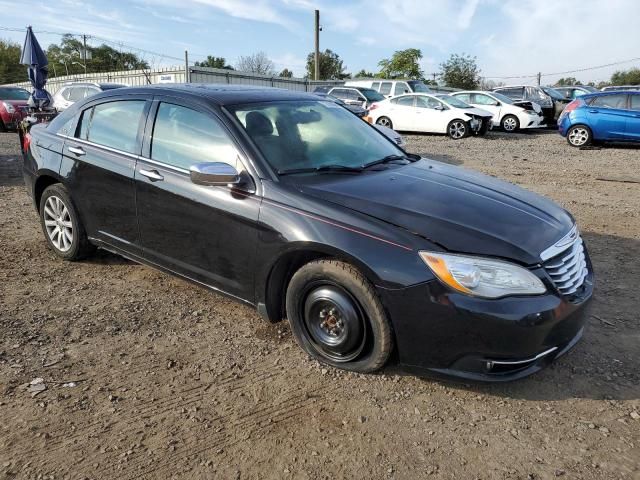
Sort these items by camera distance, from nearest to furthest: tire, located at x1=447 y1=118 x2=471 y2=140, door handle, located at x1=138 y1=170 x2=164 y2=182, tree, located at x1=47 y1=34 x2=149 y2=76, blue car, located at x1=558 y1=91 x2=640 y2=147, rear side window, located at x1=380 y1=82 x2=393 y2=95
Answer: door handle, located at x1=138 y1=170 x2=164 y2=182 → blue car, located at x1=558 y1=91 x2=640 y2=147 → tire, located at x1=447 y1=118 x2=471 y2=140 → rear side window, located at x1=380 y1=82 x2=393 y2=95 → tree, located at x1=47 y1=34 x2=149 y2=76

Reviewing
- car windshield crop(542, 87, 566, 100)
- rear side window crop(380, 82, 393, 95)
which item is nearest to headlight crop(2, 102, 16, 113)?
rear side window crop(380, 82, 393, 95)

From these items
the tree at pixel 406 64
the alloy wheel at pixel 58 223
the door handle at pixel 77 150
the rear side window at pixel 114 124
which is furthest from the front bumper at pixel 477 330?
the tree at pixel 406 64

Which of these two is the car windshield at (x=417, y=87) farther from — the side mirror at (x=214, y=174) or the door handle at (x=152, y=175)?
the side mirror at (x=214, y=174)

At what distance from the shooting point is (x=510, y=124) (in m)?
17.9

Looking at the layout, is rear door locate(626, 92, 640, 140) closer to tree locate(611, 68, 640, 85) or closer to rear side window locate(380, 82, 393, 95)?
rear side window locate(380, 82, 393, 95)

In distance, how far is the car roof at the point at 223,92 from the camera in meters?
3.60

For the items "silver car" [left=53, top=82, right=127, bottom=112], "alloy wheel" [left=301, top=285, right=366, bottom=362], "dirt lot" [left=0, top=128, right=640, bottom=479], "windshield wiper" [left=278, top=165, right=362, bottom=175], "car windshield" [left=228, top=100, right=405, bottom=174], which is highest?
"silver car" [left=53, top=82, right=127, bottom=112]

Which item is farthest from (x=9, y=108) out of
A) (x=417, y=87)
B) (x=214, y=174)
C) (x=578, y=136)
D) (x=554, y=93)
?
(x=554, y=93)

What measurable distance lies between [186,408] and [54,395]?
2.46 ft

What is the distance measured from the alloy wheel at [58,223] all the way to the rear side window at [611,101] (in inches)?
523

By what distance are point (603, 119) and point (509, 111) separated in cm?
501

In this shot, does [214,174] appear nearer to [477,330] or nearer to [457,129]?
[477,330]

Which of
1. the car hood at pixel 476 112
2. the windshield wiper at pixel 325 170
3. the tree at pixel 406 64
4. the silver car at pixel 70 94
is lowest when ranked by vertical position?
the windshield wiper at pixel 325 170

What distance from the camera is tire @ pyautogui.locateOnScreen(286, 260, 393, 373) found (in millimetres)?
2762
